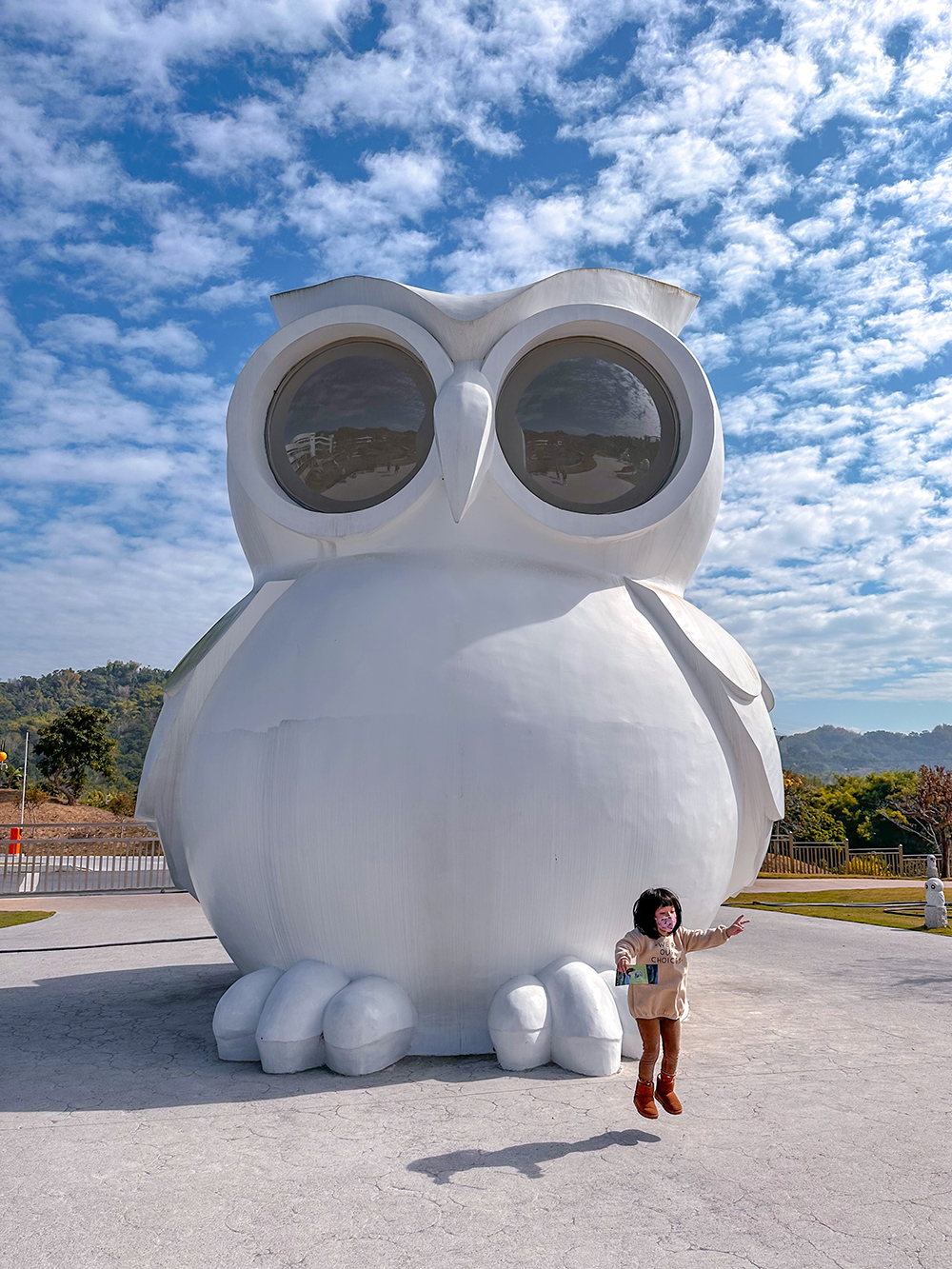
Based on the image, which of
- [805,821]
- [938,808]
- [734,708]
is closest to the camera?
[734,708]

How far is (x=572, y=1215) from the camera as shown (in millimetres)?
3287

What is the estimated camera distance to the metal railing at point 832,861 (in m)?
27.8

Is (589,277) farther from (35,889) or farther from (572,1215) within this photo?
(35,889)

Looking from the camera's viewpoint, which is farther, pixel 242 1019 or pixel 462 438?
pixel 462 438

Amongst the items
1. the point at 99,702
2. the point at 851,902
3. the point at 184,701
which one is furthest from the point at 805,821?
the point at 99,702

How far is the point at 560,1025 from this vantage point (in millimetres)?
4977

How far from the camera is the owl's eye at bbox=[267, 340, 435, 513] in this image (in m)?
6.11

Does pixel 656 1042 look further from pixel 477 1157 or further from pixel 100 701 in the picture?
pixel 100 701

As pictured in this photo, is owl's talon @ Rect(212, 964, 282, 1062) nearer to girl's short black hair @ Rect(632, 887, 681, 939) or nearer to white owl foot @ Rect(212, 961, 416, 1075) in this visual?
white owl foot @ Rect(212, 961, 416, 1075)

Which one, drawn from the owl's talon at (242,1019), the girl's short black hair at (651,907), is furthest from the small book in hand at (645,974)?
the owl's talon at (242,1019)

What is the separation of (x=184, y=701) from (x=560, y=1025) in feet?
10.3

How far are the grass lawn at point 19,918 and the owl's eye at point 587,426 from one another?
36.9 feet

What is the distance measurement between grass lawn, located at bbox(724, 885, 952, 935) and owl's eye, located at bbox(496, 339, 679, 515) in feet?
29.0

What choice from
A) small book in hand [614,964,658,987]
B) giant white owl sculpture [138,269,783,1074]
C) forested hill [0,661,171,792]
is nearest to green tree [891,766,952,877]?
giant white owl sculpture [138,269,783,1074]
